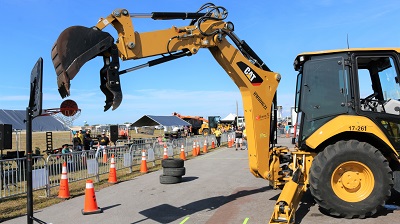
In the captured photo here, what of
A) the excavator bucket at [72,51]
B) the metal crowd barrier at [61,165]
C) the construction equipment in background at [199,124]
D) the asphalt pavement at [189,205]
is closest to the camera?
the excavator bucket at [72,51]

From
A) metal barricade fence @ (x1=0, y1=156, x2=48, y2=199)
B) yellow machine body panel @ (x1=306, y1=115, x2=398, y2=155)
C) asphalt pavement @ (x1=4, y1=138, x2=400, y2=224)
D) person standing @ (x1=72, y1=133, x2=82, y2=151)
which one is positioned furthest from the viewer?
person standing @ (x1=72, y1=133, x2=82, y2=151)

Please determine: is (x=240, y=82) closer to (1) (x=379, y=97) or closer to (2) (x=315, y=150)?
(2) (x=315, y=150)

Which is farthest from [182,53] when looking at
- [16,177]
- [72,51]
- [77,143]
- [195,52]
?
[77,143]

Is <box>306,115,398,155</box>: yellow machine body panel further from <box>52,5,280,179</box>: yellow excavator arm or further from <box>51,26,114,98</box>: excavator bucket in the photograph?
<box>51,26,114,98</box>: excavator bucket

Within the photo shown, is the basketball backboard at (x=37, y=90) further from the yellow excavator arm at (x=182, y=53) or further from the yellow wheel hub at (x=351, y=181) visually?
the yellow wheel hub at (x=351, y=181)

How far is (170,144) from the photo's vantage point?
20.3 m

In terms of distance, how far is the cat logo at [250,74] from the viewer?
7473mm

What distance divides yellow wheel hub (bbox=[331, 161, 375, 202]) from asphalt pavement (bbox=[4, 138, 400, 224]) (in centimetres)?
45

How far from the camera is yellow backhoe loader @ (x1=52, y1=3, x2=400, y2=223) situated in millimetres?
6078

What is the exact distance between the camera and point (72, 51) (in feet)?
17.0

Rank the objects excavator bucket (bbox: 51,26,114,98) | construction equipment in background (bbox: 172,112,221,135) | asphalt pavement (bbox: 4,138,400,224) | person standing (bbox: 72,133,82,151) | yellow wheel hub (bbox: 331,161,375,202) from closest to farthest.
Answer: excavator bucket (bbox: 51,26,114,98) → yellow wheel hub (bbox: 331,161,375,202) → asphalt pavement (bbox: 4,138,400,224) → person standing (bbox: 72,133,82,151) → construction equipment in background (bbox: 172,112,221,135)

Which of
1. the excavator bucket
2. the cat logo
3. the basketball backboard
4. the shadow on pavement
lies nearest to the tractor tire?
the cat logo

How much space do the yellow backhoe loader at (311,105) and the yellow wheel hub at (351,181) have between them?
17 millimetres

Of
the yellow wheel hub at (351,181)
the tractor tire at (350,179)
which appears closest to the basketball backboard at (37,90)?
the tractor tire at (350,179)
